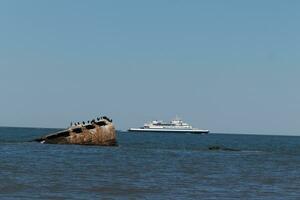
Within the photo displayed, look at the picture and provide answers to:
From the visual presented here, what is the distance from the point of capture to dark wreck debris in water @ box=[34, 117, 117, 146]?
86.8 metres

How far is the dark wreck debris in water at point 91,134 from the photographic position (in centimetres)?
8681

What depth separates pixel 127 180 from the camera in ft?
117

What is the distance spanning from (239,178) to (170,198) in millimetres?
13524

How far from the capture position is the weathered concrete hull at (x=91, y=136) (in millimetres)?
86812

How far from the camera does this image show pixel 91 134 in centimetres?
8712

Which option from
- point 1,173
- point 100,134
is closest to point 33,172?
point 1,173

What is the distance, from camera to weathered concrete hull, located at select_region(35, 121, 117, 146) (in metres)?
86.8

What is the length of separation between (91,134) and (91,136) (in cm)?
41

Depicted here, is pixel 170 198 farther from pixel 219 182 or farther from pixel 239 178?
pixel 239 178

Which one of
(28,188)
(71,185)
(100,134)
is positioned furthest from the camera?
(100,134)

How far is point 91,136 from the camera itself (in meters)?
86.8

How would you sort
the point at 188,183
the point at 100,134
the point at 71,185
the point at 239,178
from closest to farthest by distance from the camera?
the point at 71,185
the point at 188,183
the point at 239,178
the point at 100,134

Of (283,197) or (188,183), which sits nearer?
(283,197)

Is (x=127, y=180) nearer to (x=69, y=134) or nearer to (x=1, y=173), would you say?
(x=1, y=173)
